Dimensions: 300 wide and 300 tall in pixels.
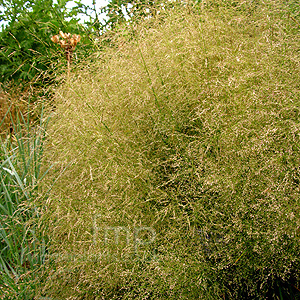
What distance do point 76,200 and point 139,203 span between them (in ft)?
1.13

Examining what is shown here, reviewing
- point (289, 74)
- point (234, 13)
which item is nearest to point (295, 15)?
point (234, 13)

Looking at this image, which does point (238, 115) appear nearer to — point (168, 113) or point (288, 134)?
point (288, 134)

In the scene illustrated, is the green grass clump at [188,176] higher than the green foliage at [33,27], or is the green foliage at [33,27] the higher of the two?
the green foliage at [33,27]

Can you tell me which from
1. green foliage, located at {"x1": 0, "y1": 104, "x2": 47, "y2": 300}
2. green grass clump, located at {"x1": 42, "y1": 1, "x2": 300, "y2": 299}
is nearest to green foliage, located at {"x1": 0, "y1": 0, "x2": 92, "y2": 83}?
green foliage, located at {"x1": 0, "y1": 104, "x2": 47, "y2": 300}

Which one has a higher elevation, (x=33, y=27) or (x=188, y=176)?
(x=33, y=27)

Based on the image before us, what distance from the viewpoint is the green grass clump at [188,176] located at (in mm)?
1312

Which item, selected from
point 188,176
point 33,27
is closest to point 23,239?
point 188,176

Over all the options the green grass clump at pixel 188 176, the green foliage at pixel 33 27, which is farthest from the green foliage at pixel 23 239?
the green foliage at pixel 33 27

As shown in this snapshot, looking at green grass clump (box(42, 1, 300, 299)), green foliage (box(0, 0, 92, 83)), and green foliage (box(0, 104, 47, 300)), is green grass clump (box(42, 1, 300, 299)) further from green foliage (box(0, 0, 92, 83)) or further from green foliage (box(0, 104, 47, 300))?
green foliage (box(0, 0, 92, 83))

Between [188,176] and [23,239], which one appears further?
[23,239]

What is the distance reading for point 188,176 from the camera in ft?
4.62

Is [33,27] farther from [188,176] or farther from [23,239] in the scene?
[188,176]

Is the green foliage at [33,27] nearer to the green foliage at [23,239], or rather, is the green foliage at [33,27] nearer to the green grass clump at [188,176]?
the green foliage at [23,239]

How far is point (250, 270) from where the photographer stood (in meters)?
1.38
